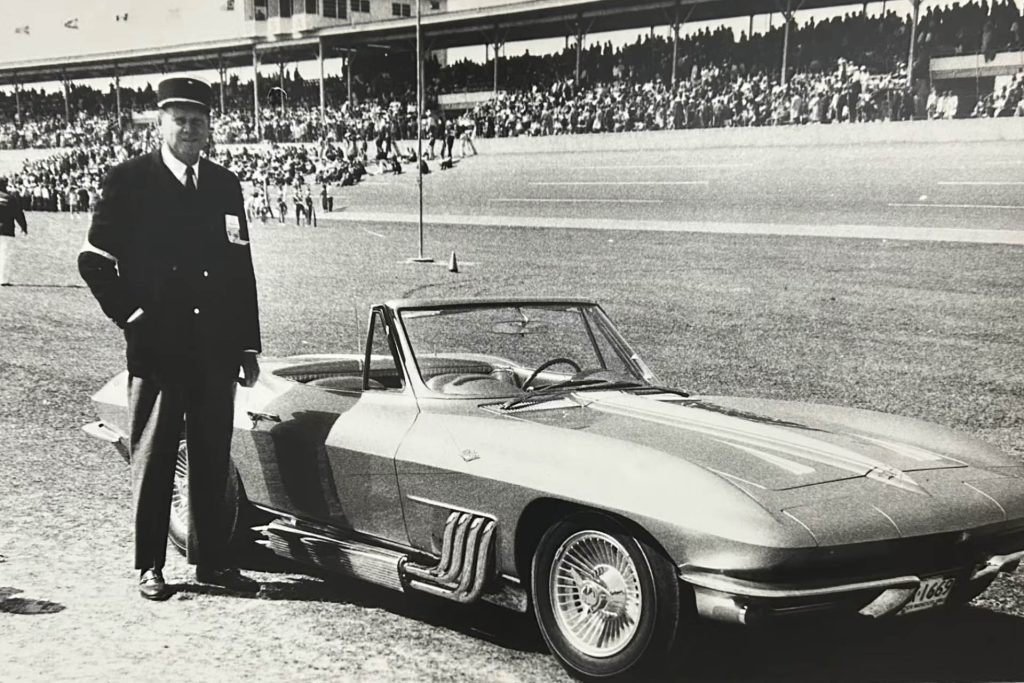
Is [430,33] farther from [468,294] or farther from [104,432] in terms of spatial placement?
[104,432]

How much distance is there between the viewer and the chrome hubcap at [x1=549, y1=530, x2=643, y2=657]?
251 centimetres

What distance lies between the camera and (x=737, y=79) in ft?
20.5

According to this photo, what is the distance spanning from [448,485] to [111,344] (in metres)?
5.66

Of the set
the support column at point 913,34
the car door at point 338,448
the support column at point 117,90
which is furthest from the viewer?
the support column at point 117,90

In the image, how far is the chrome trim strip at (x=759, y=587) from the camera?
228 centimetres

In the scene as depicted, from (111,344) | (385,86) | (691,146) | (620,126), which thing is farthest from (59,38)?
(691,146)

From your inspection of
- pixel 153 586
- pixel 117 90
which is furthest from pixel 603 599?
pixel 117 90

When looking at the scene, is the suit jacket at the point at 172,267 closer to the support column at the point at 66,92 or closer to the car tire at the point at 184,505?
the car tire at the point at 184,505

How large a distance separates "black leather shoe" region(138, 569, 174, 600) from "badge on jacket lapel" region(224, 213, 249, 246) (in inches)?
43.4

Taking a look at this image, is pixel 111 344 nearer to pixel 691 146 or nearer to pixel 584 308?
pixel 691 146

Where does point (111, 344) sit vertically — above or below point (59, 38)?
below

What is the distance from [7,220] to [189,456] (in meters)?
4.08

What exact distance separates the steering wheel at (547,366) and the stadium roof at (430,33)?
3.13 metres

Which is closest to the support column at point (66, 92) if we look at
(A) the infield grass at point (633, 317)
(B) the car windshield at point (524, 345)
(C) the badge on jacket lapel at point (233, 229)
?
(A) the infield grass at point (633, 317)
